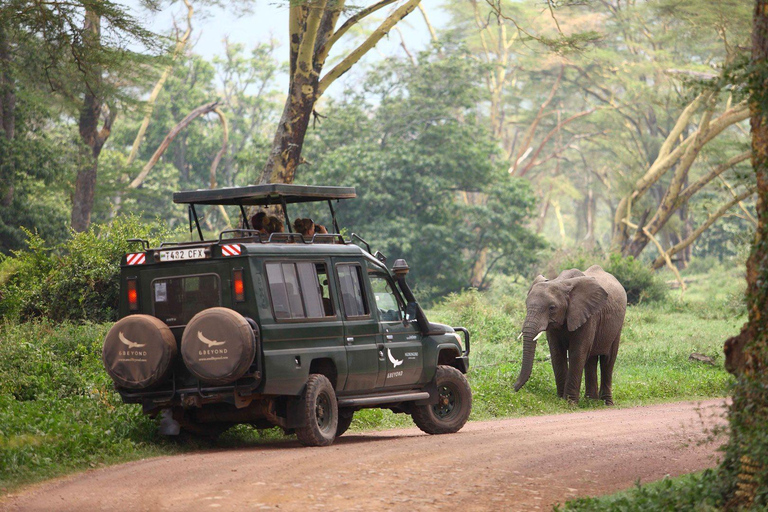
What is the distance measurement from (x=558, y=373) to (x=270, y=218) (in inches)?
281

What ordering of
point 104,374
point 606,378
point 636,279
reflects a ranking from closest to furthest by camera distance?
1. point 104,374
2. point 606,378
3. point 636,279

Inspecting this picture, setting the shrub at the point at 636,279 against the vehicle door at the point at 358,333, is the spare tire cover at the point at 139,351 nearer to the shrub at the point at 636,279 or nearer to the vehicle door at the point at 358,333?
the vehicle door at the point at 358,333

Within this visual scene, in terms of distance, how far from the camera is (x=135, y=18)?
59.6ft

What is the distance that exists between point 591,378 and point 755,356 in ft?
37.3

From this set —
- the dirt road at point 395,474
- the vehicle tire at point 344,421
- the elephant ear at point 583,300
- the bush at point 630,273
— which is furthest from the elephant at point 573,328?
the bush at point 630,273

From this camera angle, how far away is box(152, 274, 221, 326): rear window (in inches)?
425

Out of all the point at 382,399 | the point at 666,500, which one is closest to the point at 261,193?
the point at 382,399

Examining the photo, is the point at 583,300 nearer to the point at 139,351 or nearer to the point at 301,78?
the point at 301,78

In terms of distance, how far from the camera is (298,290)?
36.6 feet

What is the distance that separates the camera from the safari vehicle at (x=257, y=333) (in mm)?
10438

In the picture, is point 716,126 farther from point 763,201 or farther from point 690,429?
point 763,201

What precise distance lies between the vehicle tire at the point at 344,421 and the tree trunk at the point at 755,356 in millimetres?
5880

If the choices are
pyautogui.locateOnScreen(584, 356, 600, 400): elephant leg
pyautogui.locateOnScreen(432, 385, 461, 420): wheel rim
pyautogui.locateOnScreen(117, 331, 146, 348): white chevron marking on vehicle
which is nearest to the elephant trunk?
pyautogui.locateOnScreen(584, 356, 600, 400): elephant leg

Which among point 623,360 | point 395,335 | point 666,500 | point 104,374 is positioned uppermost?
point 395,335
